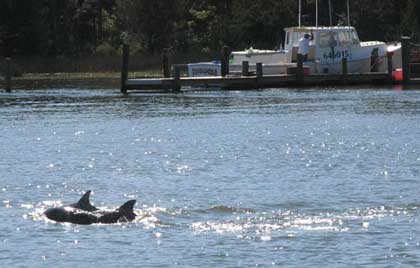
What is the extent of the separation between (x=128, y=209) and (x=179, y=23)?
8267cm

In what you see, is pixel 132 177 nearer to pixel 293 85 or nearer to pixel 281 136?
pixel 281 136

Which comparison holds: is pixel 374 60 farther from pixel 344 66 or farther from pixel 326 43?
pixel 344 66

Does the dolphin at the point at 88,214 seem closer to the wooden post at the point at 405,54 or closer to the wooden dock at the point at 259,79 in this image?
the wooden dock at the point at 259,79

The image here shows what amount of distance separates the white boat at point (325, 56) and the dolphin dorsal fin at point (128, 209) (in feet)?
146

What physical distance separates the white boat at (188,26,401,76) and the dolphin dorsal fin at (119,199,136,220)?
44413 millimetres

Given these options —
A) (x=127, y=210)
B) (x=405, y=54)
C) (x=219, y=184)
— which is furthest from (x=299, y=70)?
(x=127, y=210)

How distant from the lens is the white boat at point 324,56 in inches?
2689

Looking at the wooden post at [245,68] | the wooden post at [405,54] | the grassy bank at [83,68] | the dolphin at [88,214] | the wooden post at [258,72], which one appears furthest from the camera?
the grassy bank at [83,68]

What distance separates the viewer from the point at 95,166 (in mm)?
33188

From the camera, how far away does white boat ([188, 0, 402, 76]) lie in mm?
68312

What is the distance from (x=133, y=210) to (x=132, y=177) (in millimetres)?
6135

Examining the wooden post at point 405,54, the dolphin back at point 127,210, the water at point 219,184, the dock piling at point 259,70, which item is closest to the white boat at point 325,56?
the dock piling at point 259,70

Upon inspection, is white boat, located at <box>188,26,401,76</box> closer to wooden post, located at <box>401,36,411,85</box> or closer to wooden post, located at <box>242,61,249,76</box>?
wooden post, located at <box>242,61,249,76</box>

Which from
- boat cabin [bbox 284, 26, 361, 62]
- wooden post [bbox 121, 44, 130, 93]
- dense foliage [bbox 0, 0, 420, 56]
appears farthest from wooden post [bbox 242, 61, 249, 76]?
dense foliage [bbox 0, 0, 420, 56]
